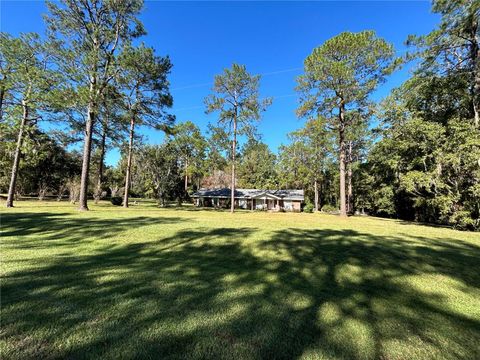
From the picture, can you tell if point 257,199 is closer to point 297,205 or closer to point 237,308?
point 297,205

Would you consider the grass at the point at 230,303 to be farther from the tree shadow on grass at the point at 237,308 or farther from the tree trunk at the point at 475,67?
the tree trunk at the point at 475,67

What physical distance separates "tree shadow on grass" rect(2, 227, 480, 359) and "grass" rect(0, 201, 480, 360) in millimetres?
15

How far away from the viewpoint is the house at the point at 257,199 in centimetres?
3728

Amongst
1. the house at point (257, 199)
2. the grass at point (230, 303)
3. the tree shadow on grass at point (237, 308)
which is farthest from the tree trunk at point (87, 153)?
the house at point (257, 199)

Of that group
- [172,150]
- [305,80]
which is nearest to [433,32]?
[305,80]

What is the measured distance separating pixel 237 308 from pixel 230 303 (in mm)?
167

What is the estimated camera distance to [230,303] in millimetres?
3223

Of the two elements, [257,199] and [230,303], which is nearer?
[230,303]

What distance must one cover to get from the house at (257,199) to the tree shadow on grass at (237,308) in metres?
31.6

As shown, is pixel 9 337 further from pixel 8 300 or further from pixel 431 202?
pixel 431 202

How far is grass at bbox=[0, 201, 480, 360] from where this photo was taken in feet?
7.52

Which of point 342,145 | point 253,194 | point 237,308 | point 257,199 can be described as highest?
point 342,145

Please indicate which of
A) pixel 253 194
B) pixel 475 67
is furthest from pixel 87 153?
pixel 253 194

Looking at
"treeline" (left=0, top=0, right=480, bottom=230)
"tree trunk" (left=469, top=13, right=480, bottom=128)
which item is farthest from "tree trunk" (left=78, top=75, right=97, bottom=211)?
"tree trunk" (left=469, top=13, right=480, bottom=128)
